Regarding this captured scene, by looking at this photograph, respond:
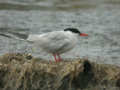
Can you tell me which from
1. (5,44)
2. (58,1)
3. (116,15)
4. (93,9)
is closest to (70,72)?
(5,44)

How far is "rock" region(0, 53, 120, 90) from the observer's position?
5.23 meters

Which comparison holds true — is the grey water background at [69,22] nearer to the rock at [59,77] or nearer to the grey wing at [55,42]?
the grey wing at [55,42]

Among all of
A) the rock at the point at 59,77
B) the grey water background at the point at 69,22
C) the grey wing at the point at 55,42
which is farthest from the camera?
the grey water background at the point at 69,22

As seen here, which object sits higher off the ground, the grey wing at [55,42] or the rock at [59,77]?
the grey wing at [55,42]

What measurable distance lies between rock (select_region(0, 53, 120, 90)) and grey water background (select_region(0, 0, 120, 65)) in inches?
84.7

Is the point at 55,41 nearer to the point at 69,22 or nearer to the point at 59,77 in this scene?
the point at 59,77

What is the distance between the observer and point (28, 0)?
53.5 ft

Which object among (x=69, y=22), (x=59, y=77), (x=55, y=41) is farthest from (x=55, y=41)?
(x=69, y=22)

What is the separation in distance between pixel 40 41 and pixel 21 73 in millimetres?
871

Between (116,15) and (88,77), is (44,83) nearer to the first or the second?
(88,77)

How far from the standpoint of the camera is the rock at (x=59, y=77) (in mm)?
5230

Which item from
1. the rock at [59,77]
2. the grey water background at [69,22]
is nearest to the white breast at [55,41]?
the rock at [59,77]

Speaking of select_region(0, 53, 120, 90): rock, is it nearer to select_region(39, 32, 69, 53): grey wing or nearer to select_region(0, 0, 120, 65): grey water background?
select_region(39, 32, 69, 53): grey wing

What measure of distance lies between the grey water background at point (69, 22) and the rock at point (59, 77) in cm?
215
